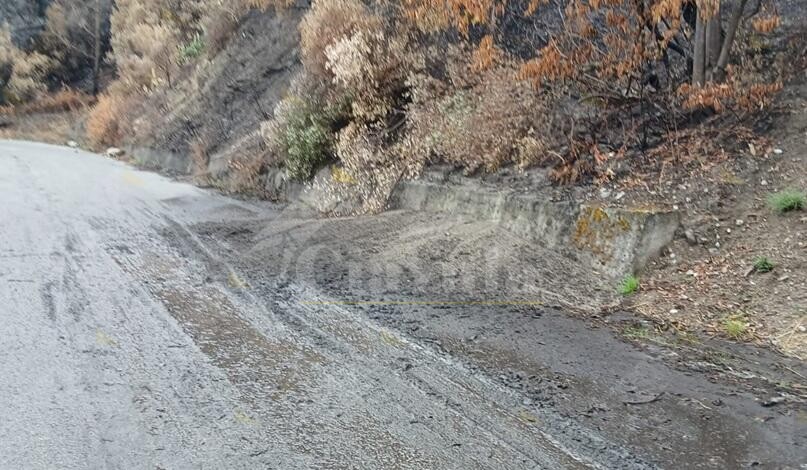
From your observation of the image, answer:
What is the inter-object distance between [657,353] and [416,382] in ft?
6.71

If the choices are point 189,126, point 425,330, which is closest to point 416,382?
point 425,330

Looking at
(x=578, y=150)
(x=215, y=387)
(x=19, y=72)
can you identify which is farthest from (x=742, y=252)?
(x=19, y=72)

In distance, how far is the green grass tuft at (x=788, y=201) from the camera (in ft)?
21.4

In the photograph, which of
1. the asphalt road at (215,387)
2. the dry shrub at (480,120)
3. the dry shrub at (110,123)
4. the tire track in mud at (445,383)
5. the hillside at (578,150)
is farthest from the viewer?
the dry shrub at (110,123)

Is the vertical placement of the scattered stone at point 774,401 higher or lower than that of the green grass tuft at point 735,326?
lower

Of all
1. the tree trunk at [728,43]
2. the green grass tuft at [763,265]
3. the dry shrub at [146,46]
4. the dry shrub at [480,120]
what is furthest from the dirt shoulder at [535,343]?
the dry shrub at [146,46]

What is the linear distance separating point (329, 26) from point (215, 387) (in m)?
9.69

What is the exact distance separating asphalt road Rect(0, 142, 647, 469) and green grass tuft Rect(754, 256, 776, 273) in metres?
3.01

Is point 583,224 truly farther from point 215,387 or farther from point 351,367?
point 215,387

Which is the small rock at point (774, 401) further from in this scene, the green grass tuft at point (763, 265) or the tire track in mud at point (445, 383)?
the green grass tuft at point (763, 265)

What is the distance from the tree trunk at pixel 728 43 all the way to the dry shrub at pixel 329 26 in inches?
236

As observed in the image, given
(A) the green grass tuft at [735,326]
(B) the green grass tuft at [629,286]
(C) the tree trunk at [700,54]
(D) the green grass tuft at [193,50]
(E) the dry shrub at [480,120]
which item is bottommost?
(A) the green grass tuft at [735,326]

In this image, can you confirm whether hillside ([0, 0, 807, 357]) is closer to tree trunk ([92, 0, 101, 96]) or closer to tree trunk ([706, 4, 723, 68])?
tree trunk ([706, 4, 723, 68])

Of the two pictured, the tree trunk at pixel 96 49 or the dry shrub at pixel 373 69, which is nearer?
the dry shrub at pixel 373 69
